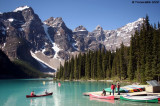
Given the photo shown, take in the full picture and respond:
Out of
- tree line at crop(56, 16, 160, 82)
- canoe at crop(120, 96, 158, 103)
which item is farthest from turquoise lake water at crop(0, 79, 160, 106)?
tree line at crop(56, 16, 160, 82)

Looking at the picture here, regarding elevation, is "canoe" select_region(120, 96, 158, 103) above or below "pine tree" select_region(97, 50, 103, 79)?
below

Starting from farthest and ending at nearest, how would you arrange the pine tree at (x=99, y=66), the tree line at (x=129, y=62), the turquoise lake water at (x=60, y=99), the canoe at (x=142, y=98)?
the pine tree at (x=99, y=66), the tree line at (x=129, y=62), the turquoise lake water at (x=60, y=99), the canoe at (x=142, y=98)

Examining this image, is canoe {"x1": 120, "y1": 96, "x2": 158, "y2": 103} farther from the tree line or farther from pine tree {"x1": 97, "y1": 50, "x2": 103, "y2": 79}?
pine tree {"x1": 97, "y1": 50, "x2": 103, "y2": 79}

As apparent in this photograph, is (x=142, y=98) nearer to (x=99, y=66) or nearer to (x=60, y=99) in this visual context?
(x=60, y=99)

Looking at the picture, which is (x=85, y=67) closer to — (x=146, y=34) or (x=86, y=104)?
(x=146, y=34)

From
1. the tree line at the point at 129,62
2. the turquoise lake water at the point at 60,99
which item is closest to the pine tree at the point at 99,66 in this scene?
the tree line at the point at 129,62

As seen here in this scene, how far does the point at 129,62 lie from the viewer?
256 feet

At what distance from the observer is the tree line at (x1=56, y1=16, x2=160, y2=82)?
5706cm

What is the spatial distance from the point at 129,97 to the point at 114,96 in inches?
128

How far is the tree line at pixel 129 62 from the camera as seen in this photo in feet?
187

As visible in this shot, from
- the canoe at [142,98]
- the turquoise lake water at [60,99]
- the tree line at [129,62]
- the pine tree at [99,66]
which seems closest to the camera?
the canoe at [142,98]

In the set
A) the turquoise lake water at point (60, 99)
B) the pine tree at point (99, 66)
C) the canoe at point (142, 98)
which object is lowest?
the turquoise lake water at point (60, 99)

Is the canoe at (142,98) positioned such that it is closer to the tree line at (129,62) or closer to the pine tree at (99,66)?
the tree line at (129,62)

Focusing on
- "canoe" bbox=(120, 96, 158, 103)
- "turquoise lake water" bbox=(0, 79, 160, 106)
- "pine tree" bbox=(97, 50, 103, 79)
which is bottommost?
"turquoise lake water" bbox=(0, 79, 160, 106)
